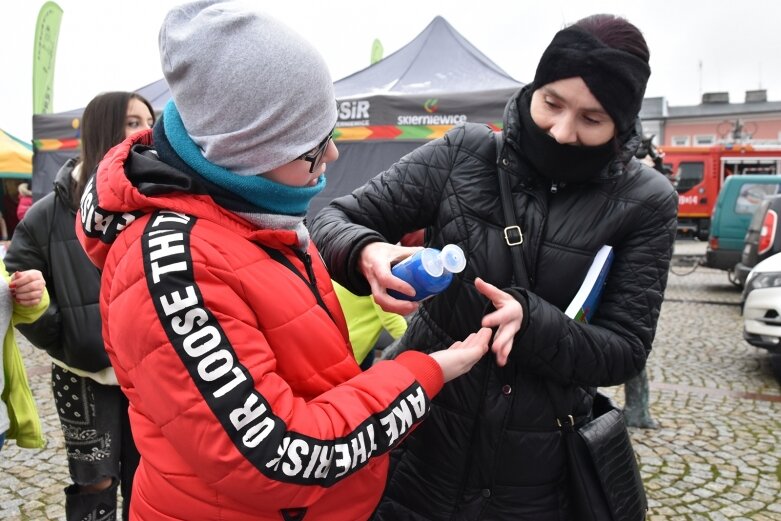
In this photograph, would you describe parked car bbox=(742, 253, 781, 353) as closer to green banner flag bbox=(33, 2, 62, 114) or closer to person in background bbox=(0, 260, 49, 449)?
person in background bbox=(0, 260, 49, 449)

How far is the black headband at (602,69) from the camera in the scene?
4.17 feet

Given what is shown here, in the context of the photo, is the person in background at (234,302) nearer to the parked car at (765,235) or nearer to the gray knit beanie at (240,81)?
the gray knit beanie at (240,81)

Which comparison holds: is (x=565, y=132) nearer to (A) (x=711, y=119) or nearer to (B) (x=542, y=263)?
(B) (x=542, y=263)

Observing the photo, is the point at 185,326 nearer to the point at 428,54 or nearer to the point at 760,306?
the point at 760,306

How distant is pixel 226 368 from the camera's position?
3.04 feet

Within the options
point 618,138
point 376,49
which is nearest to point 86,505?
point 618,138

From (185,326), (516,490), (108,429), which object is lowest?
(108,429)

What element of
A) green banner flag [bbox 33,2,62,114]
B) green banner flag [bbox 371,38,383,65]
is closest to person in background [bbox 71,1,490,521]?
green banner flag [bbox 33,2,62,114]

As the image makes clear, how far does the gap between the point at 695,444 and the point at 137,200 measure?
14.4ft

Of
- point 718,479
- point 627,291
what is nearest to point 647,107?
point 718,479

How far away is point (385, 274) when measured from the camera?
3.99ft

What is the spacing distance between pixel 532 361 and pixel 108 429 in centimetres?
185

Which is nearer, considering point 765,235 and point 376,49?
point 765,235

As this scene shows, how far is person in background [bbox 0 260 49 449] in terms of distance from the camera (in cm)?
211
